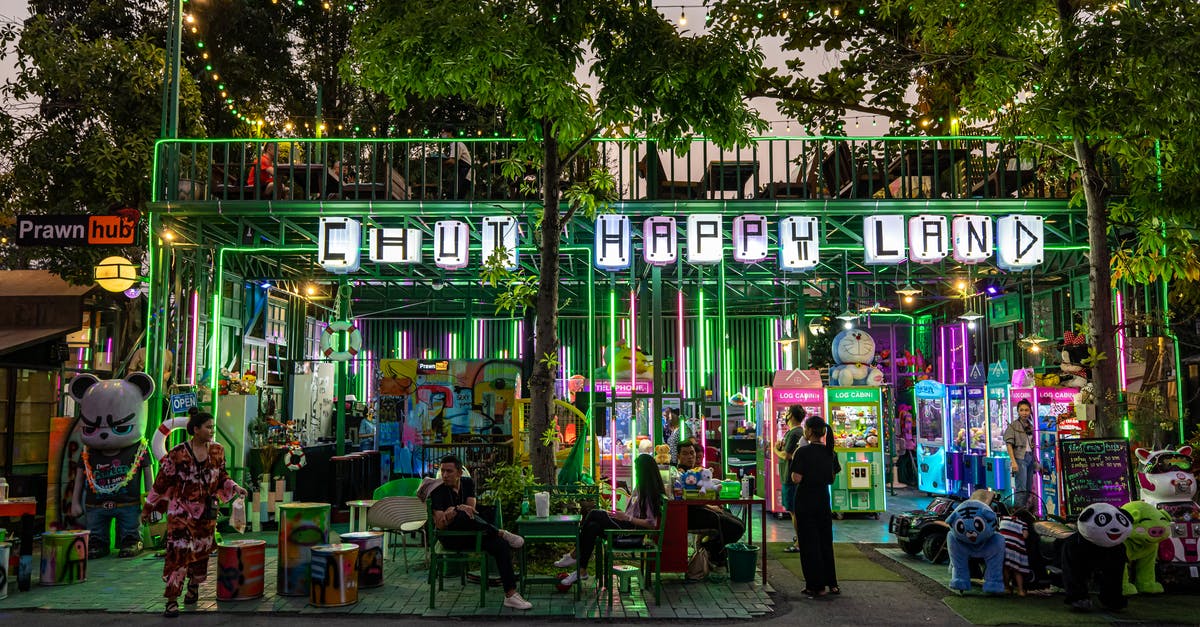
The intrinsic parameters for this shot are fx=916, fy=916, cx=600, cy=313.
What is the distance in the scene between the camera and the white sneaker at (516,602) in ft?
23.5

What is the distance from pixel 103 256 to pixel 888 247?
36.6ft

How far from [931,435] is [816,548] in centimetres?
956

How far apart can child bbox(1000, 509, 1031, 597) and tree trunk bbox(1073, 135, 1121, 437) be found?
4.91ft

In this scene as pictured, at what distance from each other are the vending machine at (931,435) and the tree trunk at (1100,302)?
7749mm

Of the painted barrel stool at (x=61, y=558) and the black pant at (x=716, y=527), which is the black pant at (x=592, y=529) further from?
the painted barrel stool at (x=61, y=558)

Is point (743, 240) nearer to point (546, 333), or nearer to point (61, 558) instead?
point (546, 333)

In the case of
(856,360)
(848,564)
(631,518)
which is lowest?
(848,564)

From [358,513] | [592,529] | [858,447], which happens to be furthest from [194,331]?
[858,447]

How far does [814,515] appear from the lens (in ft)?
25.6

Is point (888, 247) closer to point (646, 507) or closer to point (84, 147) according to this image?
point (646, 507)

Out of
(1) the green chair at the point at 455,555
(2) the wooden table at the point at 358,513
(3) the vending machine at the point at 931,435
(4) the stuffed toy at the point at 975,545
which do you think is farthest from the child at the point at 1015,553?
(3) the vending machine at the point at 931,435

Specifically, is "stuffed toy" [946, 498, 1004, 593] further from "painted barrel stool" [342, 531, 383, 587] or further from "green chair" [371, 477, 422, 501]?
"green chair" [371, 477, 422, 501]

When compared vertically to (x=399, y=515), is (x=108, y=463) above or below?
above

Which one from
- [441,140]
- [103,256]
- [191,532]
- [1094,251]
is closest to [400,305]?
[103,256]
